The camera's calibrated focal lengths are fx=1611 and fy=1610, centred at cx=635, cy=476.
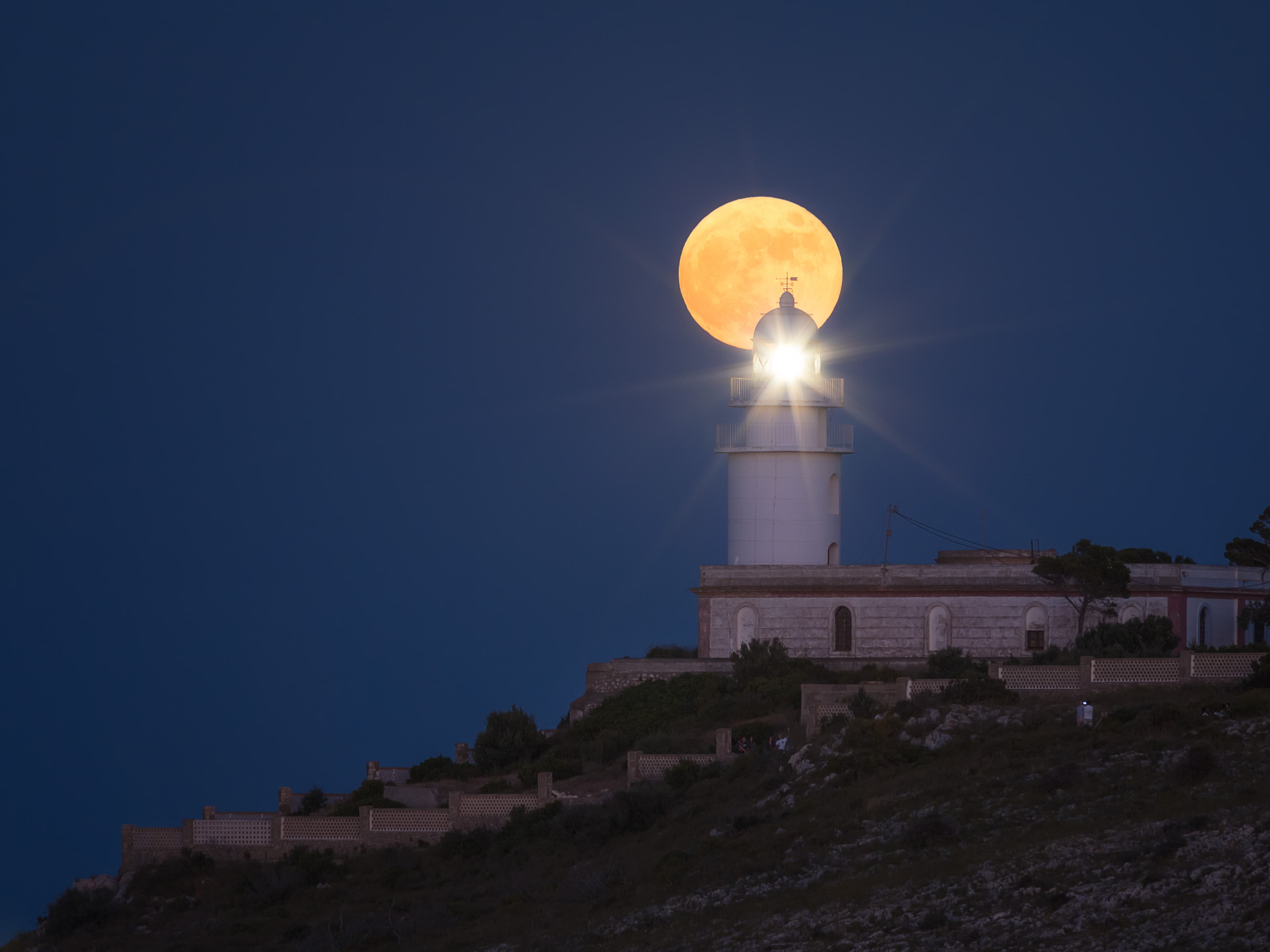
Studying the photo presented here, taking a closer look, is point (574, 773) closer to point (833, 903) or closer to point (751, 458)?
point (751, 458)

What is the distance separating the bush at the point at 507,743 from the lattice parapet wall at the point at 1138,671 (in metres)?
13.8

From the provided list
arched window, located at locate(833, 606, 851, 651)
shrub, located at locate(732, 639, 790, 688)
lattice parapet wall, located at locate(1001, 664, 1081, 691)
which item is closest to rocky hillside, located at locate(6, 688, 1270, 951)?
lattice parapet wall, located at locate(1001, 664, 1081, 691)

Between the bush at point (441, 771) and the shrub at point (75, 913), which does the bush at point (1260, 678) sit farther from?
the shrub at point (75, 913)

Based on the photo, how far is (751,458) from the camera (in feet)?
140

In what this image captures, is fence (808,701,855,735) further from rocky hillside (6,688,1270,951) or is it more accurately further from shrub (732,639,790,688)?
shrub (732,639,790,688)

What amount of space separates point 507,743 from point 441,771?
1.75 m

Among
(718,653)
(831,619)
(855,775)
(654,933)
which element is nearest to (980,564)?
(831,619)

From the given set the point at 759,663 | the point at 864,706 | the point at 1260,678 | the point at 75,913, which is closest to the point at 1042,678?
the point at 864,706

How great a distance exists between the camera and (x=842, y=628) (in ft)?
133

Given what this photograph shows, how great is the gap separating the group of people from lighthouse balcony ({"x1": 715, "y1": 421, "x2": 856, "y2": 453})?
37.0 ft

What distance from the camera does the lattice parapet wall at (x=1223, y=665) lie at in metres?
28.9

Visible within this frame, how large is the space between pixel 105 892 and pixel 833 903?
18.2 metres

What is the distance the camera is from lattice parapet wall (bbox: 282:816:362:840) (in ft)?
108

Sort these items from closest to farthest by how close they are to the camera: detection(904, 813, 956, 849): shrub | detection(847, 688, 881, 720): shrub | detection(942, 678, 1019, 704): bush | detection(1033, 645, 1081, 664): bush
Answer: detection(904, 813, 956, 849): shrub < detection(942, 678, 1019, 704): bush < detection(847, 688, 881, 720): shrub < detection(1033, 645, 1081, 664): bush
